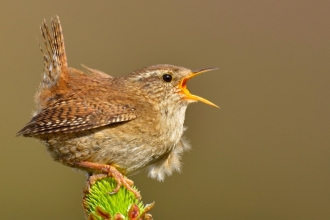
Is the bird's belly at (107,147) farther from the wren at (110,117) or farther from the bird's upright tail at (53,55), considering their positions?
the bird's upright tail at (53,55)

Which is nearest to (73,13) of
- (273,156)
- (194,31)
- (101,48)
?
(101,48)

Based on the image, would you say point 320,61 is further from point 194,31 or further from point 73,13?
point 73,13

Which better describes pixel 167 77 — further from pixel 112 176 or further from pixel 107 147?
pixel 112 176

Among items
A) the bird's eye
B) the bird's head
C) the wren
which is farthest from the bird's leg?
the bird's eye

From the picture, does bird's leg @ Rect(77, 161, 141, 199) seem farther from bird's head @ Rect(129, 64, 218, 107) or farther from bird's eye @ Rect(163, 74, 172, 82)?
bird's eye @ Rect(163, 74, 172, 82)

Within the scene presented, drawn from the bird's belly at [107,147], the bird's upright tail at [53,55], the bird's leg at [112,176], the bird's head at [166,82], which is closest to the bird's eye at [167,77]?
the bird's head at [166,82]

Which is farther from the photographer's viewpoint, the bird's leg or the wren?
the wren

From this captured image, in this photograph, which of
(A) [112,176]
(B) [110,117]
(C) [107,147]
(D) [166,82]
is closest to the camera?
(A) [112,176]

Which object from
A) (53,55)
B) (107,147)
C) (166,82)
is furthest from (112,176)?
(53,55)
